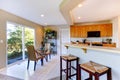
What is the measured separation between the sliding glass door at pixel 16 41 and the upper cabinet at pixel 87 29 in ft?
10.3

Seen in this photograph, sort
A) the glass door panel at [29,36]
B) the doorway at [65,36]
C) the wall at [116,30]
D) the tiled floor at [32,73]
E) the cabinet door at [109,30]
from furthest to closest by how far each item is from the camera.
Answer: the doorway at [65,36], the cabinet door at [109,30], the glass door panel at [29,36], the wall at [116,30], the tiled floor at [32,73]

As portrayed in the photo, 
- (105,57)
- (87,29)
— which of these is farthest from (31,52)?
(87,29)

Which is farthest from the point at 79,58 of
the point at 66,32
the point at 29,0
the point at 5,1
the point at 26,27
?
the point at 66,32

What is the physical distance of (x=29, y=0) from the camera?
359cm

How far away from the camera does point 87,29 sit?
7156mm

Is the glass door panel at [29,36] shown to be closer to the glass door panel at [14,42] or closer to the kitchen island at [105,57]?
the glass door panel at [14,42]

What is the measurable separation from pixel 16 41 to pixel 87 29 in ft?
14.5

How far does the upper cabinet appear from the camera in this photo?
657 centimetres

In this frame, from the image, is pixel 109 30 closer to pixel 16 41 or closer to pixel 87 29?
pixel 87 29

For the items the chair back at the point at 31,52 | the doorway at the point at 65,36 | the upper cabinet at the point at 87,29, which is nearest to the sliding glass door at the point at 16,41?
the chair back at the point at 31,52

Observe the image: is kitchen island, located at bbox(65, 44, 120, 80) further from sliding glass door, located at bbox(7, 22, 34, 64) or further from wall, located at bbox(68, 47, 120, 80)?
sliding glass door, located at bbox(7, 22, 34, 64)

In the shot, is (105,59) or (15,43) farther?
(15,43)

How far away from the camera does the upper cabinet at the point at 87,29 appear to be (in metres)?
6.57

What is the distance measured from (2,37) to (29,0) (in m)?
1.89
